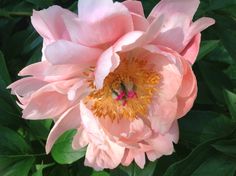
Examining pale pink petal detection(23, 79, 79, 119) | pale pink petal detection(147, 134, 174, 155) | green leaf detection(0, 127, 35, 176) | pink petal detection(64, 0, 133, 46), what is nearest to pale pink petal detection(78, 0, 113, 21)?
pink petal detection(64, 0, 133, 46)

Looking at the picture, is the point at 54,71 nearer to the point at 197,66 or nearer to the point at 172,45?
the point at 172,45

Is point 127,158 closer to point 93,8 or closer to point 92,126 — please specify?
point 92,126

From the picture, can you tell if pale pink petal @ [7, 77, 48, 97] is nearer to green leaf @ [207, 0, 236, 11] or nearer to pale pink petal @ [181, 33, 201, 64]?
pale pink petal @ [181, 33, 201, 64]

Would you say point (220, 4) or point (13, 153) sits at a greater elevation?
point (220, 4)

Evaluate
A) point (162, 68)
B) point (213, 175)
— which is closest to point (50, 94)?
point (162, 68)

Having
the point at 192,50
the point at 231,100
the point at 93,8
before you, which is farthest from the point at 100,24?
the point at 231,100

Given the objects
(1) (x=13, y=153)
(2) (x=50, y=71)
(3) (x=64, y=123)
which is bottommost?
(1) (x=13, y=153)
